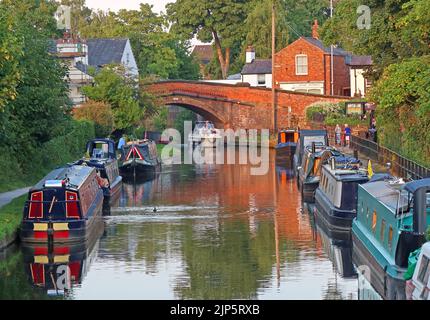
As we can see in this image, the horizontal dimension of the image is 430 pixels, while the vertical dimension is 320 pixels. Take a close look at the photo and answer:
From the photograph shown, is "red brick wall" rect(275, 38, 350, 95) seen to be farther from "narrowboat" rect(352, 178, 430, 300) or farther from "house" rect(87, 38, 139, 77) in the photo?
"narrowboat" rect(352, 178, 430, 300)

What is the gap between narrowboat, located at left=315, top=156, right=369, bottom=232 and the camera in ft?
120

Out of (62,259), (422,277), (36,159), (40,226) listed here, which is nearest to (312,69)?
(36,159)

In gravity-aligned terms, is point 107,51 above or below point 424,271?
above

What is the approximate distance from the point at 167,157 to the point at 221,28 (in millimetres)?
39166

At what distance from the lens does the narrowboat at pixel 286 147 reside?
6581cm

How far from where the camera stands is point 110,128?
222 feet

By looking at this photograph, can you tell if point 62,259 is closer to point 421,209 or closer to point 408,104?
point 421,209

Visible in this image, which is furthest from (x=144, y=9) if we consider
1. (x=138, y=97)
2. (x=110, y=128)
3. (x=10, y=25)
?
(x=10, y=25)

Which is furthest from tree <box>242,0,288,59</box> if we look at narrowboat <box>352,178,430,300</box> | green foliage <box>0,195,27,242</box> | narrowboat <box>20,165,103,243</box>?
narrowboat <box>352,178,430,300</box>

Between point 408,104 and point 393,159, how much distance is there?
3384 mm

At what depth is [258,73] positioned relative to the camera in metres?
95.4

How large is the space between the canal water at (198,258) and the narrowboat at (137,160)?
11.5m

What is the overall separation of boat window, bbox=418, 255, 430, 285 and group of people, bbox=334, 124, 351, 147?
43272 mm
